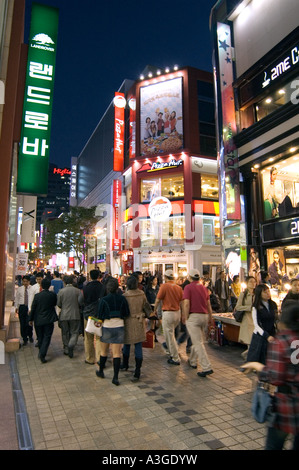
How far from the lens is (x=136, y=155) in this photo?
100ft

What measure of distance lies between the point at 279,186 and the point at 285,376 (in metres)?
13.7

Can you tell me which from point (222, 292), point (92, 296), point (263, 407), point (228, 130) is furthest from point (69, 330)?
point (228, 130)

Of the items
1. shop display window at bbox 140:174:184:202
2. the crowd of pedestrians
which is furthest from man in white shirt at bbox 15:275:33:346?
shop display window at bbox 140:174:184:202

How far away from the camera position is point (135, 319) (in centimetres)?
644

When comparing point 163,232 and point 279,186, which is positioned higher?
point 279,186

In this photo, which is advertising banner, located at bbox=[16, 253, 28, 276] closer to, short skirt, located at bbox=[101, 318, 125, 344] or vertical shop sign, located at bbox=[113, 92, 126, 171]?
short skirt, located at bbox=[101, 318, 125, 344]

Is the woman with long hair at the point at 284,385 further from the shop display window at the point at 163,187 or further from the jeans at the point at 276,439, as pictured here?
the shop display window at the point at 163,187

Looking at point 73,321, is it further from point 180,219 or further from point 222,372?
point 180,219

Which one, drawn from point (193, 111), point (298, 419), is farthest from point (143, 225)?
point (298, 419)

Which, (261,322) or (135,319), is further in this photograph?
(135,319)

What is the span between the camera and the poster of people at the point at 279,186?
14.6 metres

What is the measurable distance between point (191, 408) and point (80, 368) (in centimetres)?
309

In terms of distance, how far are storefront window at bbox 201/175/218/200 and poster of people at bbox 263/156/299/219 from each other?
13.7 meters

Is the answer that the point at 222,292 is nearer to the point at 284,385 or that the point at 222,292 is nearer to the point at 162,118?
the point at 284,385
